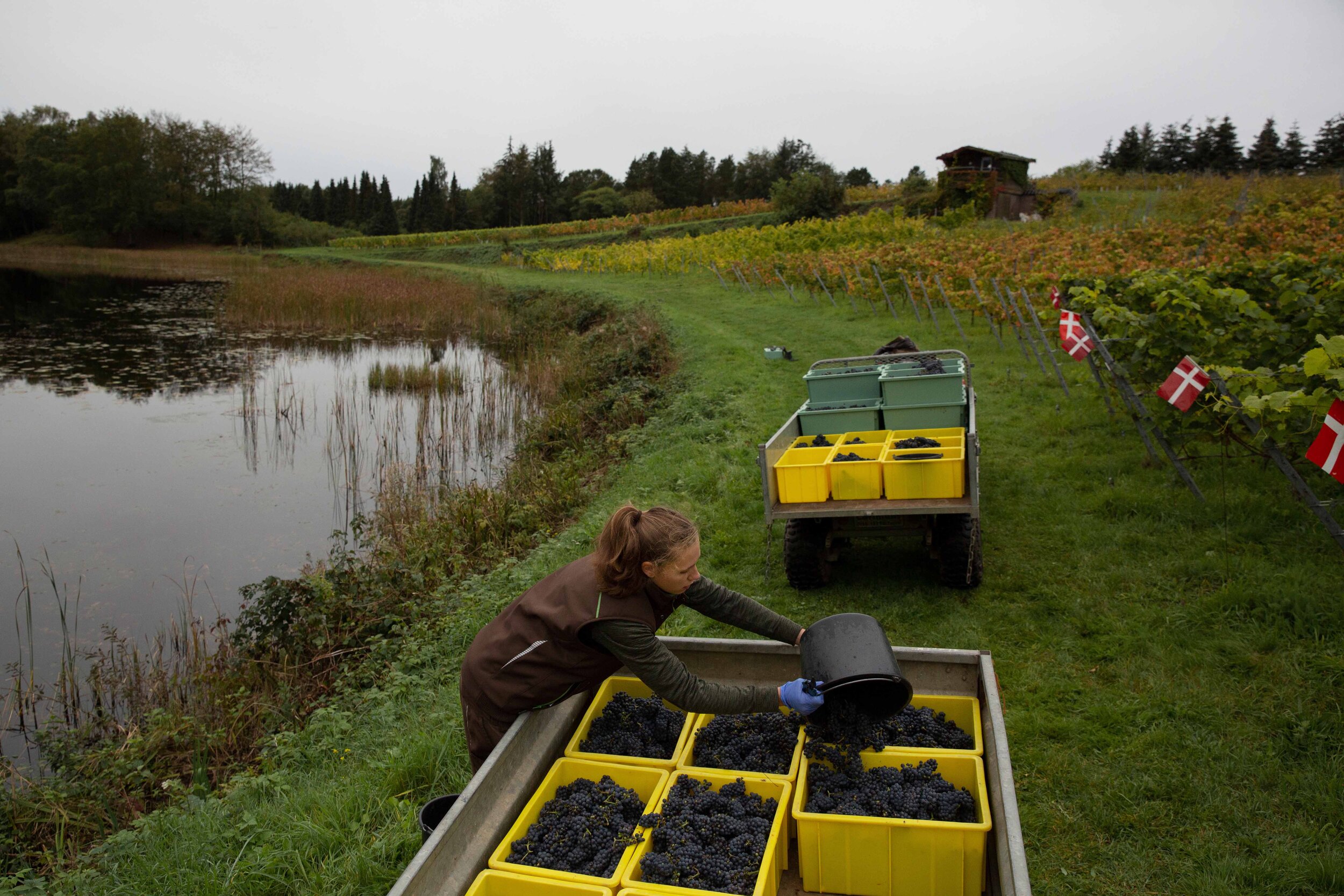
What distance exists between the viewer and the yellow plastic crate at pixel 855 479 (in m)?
5.87

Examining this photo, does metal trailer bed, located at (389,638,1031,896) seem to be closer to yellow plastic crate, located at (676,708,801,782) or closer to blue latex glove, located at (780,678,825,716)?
yellow plastic crate, located at (676,708,801,782)

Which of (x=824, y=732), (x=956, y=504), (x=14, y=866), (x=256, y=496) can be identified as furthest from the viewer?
Result: (x=256, y=496)

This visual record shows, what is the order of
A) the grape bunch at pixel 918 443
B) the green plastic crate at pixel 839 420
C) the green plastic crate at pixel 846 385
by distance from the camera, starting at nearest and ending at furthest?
the grape bunch at pixel 918 443 < the green plastic crate at pixel 839 420 < the green plastic crate at pixel 846 385

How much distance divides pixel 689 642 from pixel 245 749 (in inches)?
163

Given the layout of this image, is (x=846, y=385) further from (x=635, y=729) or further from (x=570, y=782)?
(x=570, y=782)

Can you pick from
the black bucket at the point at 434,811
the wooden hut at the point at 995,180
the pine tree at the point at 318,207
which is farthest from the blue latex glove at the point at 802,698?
the pine tree at the point at 318,207

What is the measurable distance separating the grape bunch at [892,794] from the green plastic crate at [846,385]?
5225mm

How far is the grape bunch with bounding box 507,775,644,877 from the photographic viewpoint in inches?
108

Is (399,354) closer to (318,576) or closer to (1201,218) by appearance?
(318,576)

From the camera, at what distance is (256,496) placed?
11.4 m

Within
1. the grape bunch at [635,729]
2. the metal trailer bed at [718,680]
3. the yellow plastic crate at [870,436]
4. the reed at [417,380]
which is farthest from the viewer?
the reed at [417,380]

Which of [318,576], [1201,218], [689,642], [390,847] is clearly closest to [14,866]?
[390,847]

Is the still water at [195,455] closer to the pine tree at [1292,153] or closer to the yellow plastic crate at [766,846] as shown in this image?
the yellow plastic crate at [766,846]

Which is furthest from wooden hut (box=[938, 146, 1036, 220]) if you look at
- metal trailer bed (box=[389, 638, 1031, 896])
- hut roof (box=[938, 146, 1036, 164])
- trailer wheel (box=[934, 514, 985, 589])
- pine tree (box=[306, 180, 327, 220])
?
pine tree (box=[306, 180, 327, 220])
